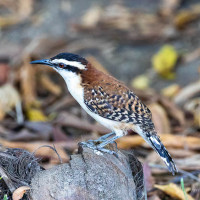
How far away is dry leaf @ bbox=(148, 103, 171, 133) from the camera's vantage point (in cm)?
756

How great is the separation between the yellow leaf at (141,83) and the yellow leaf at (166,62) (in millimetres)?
361

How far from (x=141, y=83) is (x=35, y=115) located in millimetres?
2364

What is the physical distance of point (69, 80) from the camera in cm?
560

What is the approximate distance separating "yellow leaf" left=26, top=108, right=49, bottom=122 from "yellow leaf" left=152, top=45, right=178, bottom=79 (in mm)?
2738

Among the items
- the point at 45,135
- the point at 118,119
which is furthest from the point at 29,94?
the point at 118,119

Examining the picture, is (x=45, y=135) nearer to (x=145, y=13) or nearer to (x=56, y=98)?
(x=56, y=98)

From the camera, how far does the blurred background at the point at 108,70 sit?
6.99 meters

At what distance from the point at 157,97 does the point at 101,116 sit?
3.06m

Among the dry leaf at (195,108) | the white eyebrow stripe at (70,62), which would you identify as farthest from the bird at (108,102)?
A: the dry leaf at (195,108)

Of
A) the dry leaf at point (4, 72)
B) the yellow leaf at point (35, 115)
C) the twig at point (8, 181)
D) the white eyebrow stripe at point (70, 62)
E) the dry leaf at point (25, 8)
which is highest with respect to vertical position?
the dry leaf at point (25, 8)

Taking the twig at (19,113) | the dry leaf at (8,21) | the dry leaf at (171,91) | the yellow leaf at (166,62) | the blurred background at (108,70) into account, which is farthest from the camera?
the dry leaf at (8,21)

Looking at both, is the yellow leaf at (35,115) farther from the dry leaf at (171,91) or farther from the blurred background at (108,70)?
the dry leaf at (171,91)

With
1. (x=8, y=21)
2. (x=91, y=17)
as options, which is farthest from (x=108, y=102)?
(x=8, y=21)

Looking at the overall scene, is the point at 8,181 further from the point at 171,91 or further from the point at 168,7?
the point at 168,7
